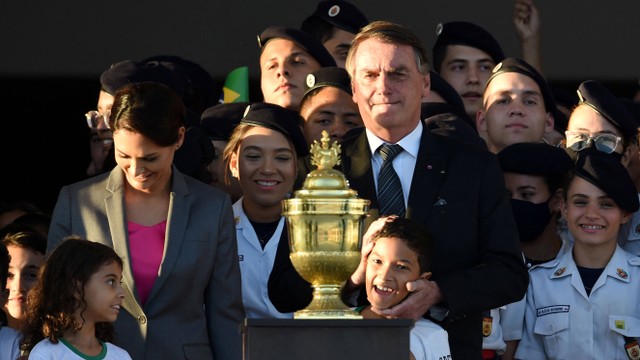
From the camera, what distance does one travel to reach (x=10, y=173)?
8.61 m

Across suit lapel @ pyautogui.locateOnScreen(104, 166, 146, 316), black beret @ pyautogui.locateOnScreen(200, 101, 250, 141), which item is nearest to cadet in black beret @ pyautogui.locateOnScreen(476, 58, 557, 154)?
black beret @ pyautogui.locateOnScreen(200, 101, 250, 141)

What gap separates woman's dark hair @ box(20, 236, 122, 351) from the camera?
5184 mm

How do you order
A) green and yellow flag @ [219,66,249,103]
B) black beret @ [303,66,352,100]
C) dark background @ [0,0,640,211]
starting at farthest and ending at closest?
dark background @ [0,0,640,211], green and yellow flag @ [219,66,249,103], black beret @ [303,66,352,100]

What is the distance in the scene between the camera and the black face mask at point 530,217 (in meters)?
6.52

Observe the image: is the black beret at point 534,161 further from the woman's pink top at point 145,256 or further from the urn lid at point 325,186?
the urn lid at point 325,186

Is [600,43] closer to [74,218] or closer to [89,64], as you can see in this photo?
[89,64]

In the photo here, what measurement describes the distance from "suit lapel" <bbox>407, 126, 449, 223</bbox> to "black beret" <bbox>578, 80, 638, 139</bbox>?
166cm

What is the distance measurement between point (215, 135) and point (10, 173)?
2.04 metres

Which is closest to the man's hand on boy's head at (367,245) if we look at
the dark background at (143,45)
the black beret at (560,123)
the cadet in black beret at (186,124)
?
the cadet in black beret at (186,124)

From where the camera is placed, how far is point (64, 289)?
5.23 metres

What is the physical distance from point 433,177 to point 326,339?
1.05 metres

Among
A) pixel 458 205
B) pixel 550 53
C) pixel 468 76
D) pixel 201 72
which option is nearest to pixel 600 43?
pixel 550 53

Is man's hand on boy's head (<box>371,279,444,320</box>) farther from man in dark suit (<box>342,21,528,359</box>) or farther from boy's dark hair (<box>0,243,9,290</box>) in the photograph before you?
boy's dark hair (<box>0,243,9,290</box>)

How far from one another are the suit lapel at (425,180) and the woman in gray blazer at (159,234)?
0.60m
